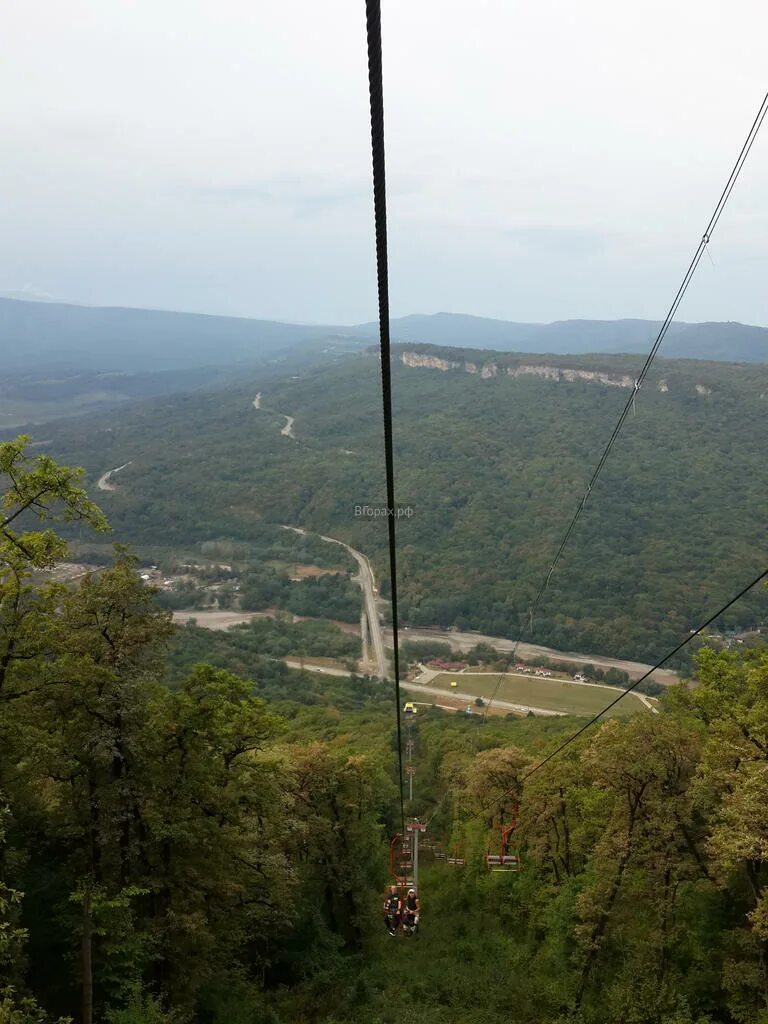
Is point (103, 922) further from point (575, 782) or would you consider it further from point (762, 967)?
point (575, 782)

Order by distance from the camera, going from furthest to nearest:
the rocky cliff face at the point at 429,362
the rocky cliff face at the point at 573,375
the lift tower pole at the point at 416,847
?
the rocky cliff face at the point at 429,362, the rocky cliff face at the point at 573,375, the lift tower pole at the point at 416,847

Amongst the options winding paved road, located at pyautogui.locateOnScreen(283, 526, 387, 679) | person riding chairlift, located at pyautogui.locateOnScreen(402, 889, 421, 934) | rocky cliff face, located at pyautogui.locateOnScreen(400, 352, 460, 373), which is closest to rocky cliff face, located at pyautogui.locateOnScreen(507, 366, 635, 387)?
rocky cliff face, located at pyautogui.locateOnScreen(400, 352, 460, 373)

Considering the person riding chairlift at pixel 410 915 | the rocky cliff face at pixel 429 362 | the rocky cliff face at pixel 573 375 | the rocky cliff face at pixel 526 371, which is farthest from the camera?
the rocky cliff face at pixel 429 362

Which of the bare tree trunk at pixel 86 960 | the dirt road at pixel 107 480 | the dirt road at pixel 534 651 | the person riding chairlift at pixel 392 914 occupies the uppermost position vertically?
the bare tree trunk at pixel 86 960

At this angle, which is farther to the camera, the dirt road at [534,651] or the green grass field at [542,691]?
the dirt road at [534,651]

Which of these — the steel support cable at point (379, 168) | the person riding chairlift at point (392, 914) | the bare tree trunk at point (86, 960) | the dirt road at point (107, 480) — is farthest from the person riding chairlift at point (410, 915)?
the dirt road at point (107, 480)

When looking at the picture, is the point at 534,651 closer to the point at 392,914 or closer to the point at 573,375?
the point at 392,914

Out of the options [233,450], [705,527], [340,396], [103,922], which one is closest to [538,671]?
[705,527]

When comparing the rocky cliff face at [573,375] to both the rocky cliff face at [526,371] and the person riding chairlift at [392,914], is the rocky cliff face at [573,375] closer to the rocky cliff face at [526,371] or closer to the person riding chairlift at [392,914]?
the rocky cliff face at [526,371]
